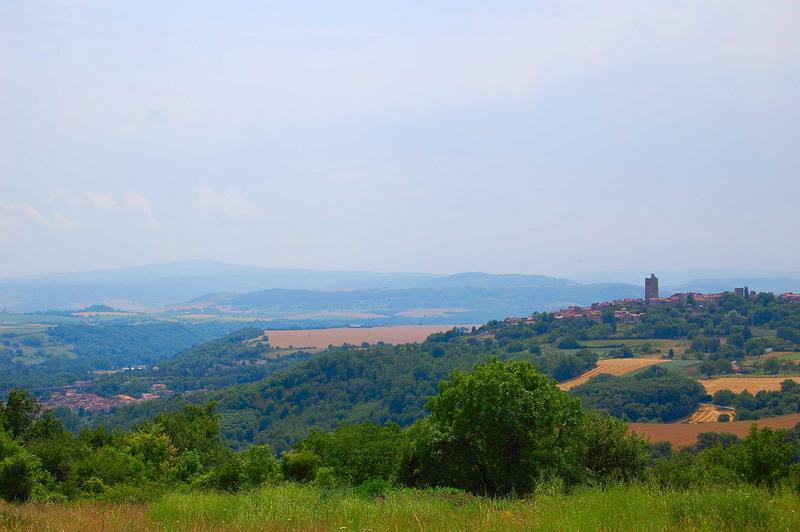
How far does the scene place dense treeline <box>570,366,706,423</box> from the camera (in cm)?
6956

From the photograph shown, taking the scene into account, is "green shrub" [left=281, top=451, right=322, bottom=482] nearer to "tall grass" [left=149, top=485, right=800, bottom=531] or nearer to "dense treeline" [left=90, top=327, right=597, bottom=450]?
"tall grass" [left=149, top=485, right=800, bottom=531]

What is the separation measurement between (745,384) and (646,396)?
10522mm

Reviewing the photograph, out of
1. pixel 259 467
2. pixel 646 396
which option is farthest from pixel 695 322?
pixel 259 467

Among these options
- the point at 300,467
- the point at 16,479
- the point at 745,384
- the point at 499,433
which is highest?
the point at 499,433

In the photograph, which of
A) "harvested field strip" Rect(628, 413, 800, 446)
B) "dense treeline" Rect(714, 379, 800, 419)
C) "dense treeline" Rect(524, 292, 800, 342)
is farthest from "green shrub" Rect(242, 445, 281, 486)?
"dense treeline" Rect(524, 292, 800, 342)

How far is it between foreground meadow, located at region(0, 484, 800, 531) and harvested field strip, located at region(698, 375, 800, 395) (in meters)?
63.2

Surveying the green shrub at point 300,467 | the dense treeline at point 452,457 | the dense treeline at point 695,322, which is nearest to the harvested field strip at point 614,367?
the dense treeline at point 695,322

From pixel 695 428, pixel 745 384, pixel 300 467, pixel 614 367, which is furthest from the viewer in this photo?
pixel 614 367

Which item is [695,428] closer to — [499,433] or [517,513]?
[499,433]

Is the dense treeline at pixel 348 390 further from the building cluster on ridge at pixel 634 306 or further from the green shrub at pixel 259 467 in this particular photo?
the green shrub at pixel 259 467

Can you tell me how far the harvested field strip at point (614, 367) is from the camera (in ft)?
281

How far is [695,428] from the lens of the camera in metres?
57.7

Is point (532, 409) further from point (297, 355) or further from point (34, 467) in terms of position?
point (297, 355)

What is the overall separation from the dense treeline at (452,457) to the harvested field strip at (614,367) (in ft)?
180
